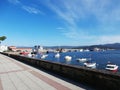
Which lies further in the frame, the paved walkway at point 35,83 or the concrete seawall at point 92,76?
the paved walkway at point 35,83

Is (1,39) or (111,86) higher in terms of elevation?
(1,39)

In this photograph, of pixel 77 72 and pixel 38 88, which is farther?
pixel 77 72

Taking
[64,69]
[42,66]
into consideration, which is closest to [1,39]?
[42,66]

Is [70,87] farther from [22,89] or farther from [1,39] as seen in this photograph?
[1,39]

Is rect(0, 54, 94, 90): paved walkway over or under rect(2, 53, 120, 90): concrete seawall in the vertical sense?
under

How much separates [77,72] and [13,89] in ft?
11.3

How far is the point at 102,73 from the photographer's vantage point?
8.07 metres

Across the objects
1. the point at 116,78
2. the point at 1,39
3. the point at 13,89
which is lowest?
the point at 13,89

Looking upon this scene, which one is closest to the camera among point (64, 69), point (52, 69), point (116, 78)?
point (116, 78)

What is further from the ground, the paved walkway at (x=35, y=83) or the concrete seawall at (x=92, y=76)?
the concrete seawall at (x=92, y=76)

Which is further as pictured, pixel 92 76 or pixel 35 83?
pixel 35 83

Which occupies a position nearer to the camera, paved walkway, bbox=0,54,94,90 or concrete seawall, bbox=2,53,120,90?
concrete seawall, bbox=2,53,120,90

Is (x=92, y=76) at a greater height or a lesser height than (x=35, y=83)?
greater

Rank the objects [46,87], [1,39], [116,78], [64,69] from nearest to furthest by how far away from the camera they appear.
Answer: [116,78]
[46,87]
[64,69]
[1,39]
